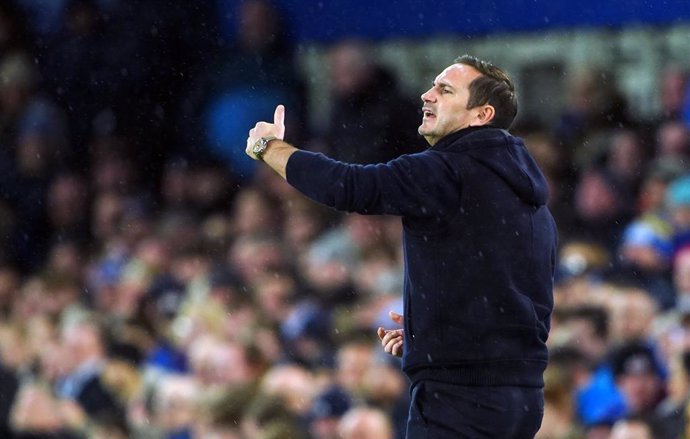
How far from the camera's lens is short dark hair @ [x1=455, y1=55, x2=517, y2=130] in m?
3.93

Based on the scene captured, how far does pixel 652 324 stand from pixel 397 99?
2.35 meters

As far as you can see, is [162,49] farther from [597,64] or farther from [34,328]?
[597,64]

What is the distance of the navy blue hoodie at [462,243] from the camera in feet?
12.1

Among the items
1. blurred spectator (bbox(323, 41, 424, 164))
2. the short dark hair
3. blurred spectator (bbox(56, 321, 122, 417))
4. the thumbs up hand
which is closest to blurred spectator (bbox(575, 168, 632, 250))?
blurred spectator (bbox(323, 41, 424, 164))

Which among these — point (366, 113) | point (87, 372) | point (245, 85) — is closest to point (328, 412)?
point (87, 372)

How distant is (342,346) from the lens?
21.7 ft

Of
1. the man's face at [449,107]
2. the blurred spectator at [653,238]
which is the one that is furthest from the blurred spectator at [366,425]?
the man's face at [449,107]

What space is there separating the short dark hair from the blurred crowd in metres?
2.00

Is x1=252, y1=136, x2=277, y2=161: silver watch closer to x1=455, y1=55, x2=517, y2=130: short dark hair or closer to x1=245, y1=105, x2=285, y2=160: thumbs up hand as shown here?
x1=245, y1=105, x2=285, y2=160: thumbs up hand

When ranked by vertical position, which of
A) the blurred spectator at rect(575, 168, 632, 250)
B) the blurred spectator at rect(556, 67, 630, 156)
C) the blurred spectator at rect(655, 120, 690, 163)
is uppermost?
the blurred spectator at rect(556, 67, 630, 156)

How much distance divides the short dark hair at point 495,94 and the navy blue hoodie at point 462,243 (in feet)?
0.36

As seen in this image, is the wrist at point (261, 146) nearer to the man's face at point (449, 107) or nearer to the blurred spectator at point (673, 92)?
the man's face at point (449, 107)

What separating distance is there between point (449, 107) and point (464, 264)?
1.37 ft

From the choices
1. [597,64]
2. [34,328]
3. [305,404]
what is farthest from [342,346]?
[34,328]
